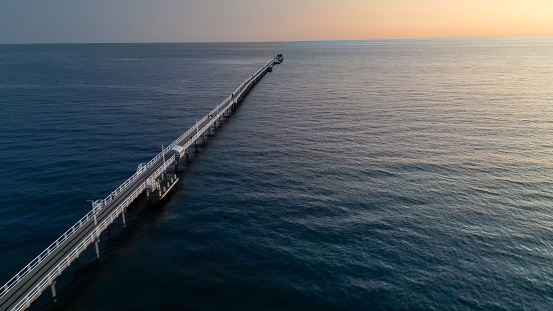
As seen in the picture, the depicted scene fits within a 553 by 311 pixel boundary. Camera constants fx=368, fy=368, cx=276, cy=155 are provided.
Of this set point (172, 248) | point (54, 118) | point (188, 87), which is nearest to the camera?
point (172, 248)

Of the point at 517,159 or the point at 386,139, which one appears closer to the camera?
the point at 517,159

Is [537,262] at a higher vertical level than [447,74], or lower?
lower

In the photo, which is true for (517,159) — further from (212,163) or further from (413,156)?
(212,163)

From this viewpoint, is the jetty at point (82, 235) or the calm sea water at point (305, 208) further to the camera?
the calm sea water at point (305, 208)

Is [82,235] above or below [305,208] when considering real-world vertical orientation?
above

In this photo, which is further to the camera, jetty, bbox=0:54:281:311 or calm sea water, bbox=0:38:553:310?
calm sea water, bbox=0:38:553:310

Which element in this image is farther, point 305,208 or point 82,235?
point 305,208

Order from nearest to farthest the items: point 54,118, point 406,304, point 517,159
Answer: point 406,304 → point 517,159 → point 54,118

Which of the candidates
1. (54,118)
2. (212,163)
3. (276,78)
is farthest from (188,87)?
(212,163)
